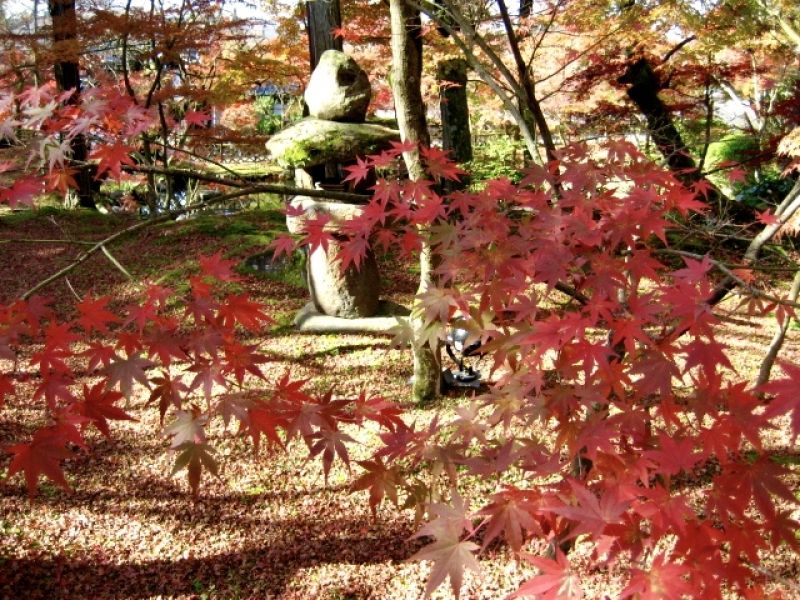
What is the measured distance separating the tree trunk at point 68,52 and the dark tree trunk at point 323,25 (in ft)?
9.06

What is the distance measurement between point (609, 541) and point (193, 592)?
245 cm

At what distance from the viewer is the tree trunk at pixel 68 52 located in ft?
28.1

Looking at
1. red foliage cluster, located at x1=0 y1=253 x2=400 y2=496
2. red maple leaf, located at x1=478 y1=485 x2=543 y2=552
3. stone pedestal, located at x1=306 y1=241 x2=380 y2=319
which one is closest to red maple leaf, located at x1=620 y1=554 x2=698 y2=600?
red maple leaf, located at x1=478 y1=485 x2=543 y2=552

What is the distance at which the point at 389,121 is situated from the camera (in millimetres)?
6820

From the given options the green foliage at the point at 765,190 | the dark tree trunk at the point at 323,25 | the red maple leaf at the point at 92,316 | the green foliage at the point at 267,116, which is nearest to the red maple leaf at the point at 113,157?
the red maple leaf at the point at 92,316

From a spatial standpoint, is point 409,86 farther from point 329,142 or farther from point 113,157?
point 113,157

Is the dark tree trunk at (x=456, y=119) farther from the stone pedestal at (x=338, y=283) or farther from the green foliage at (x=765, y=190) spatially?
the green foliage at (x=765, y=190)

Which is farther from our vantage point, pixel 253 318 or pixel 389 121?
pixel 389 121

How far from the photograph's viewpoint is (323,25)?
25.3 ft

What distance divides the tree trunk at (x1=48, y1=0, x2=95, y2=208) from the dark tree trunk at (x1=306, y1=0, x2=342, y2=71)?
2.76 m

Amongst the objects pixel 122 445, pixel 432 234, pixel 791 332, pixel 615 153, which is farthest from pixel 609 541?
pixel 791 332

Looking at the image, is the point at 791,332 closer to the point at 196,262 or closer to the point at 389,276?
the point at 389,276

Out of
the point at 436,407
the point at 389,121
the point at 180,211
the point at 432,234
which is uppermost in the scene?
the point at 389,121

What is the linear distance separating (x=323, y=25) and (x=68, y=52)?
12.1ft
